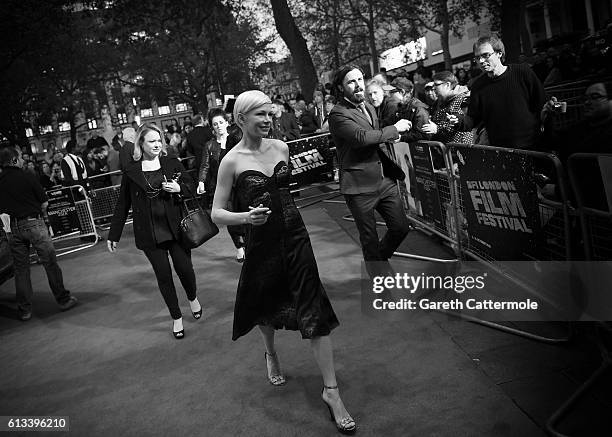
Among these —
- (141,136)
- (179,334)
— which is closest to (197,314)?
(179,334)

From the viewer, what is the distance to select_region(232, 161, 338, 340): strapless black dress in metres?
3.73

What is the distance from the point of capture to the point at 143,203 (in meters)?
5.70

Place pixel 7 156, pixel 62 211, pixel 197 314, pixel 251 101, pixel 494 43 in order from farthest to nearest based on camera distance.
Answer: pixel 62 211 < pixel 7 156 < pixel 197 314 < pixel 494 43 < pixel 251 101

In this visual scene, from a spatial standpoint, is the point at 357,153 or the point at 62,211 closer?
the point at 357,153

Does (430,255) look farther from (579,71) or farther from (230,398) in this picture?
(579,71)

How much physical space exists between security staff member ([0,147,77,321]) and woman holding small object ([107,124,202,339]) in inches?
81.2

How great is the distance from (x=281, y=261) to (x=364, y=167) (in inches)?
69.6

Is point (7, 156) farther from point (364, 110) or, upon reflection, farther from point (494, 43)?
point (494, 43)

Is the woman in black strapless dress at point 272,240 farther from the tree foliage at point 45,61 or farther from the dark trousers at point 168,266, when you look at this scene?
the tree foliage at point 45,61

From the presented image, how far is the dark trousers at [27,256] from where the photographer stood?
24.3 feet

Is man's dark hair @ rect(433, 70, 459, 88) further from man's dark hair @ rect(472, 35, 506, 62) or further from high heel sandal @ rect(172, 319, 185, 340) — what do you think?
high heel sandal @ rect(172, 319, 185, 340)

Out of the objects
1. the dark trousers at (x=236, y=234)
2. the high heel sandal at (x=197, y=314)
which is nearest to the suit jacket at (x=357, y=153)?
the high heel sandal at (x=197, y=314)

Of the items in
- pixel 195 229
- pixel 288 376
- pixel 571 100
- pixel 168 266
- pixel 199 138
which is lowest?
pixel 288 376

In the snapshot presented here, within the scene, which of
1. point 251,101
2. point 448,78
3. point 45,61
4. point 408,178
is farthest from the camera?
point 45,61
